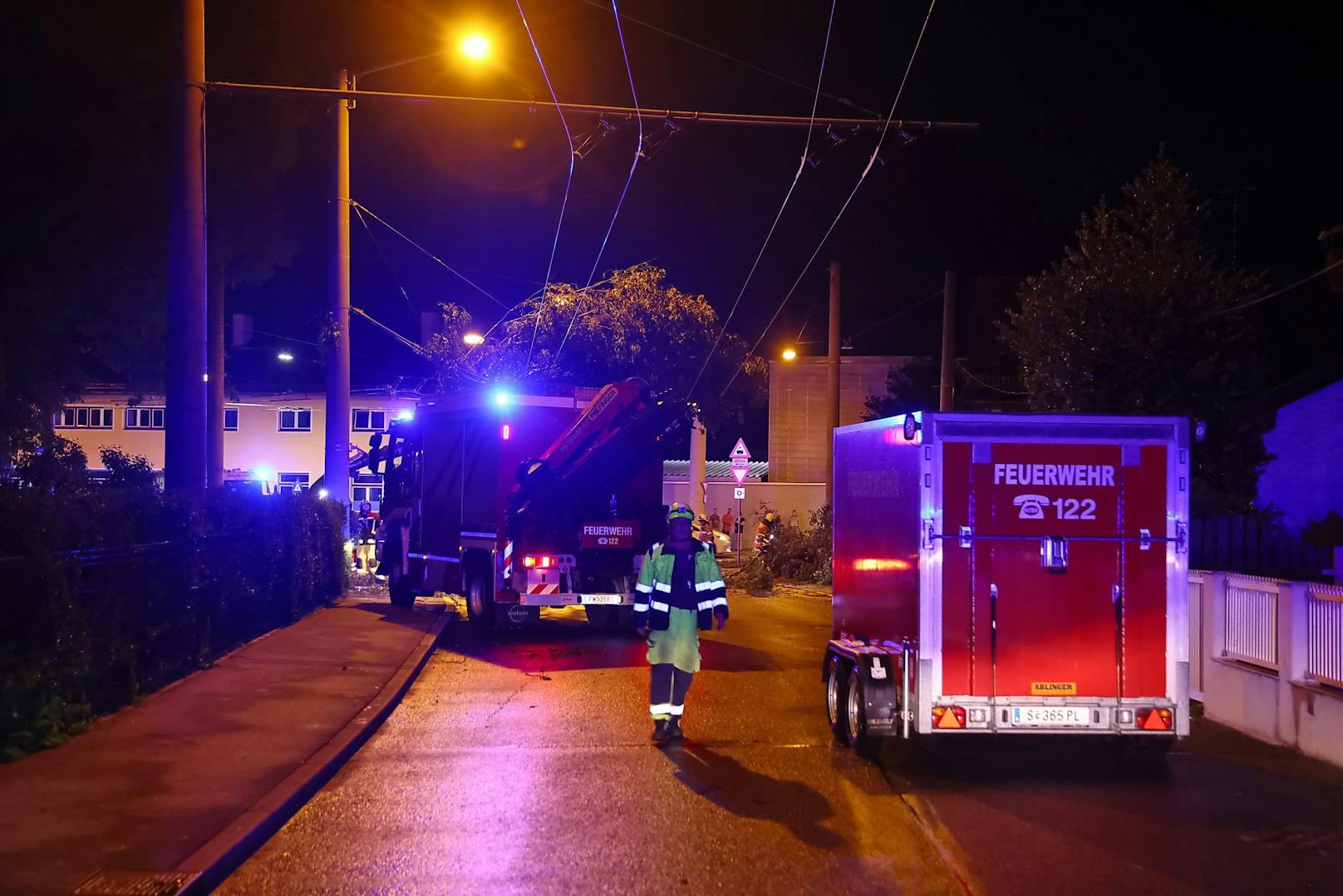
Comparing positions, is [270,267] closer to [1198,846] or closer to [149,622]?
[149,622]

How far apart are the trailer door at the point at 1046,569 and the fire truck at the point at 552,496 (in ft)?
25.1

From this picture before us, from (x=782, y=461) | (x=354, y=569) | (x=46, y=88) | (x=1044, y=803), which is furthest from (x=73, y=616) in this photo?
(x=782, y=461)

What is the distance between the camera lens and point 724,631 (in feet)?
54.7

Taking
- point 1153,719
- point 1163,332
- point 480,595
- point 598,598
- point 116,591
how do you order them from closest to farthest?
point 1153,719, point 116,591, point 1163,332, point 598,598, point 480,595

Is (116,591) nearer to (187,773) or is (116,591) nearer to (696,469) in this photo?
(187,773)

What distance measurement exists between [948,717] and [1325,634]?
305cm

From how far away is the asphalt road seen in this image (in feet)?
19.3

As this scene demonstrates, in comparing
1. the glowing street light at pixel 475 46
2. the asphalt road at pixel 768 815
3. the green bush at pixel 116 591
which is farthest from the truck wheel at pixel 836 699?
the glowing street light at pixel 475 46

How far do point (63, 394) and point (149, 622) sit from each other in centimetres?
1361

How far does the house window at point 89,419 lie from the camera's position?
187 feet

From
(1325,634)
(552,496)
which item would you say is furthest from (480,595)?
(1325,634)

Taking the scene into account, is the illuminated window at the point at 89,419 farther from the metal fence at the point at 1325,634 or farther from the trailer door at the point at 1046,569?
the metal fence at the point at 1325,634

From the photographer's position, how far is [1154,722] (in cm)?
796

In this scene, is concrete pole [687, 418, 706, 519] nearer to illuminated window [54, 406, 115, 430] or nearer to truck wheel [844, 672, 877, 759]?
truck wheel [844, 672, 877, 759]
